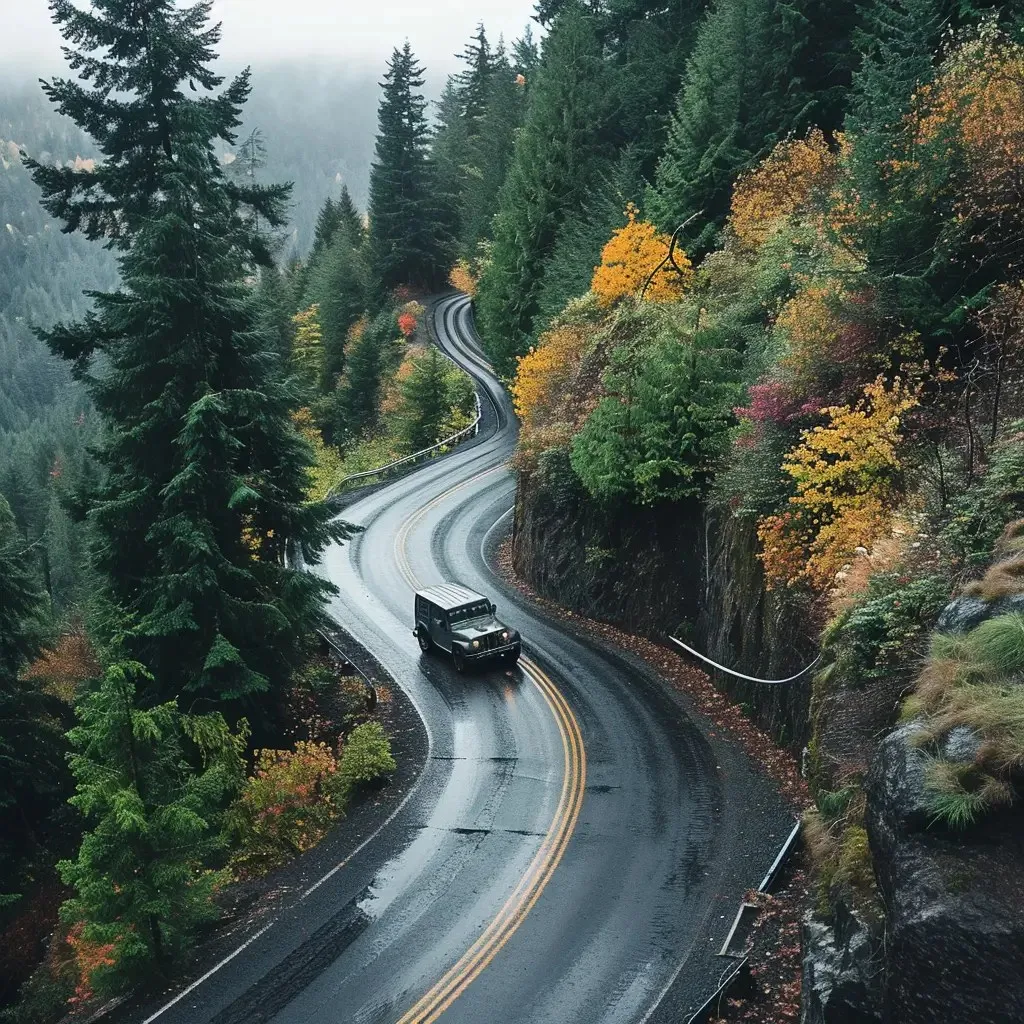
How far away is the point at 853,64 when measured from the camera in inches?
1312

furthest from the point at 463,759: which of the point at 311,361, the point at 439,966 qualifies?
the point at 311,361

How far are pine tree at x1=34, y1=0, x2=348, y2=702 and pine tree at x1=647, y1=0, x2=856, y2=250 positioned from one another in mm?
19881

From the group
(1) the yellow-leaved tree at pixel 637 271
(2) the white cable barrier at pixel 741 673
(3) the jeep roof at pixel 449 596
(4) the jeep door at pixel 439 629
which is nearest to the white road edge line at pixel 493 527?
(3) the jeep roof at pixel 449 596

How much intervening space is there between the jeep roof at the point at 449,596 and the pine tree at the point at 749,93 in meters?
17.7

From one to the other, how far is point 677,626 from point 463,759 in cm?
803

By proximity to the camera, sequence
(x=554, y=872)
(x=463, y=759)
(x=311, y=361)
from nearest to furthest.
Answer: (x=554, y=872), (x=463, y=759), (x=311, y=361)

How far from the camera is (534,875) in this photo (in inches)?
593

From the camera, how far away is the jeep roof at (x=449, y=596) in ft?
81.4

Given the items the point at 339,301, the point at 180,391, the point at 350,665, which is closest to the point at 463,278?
the point at 339,301

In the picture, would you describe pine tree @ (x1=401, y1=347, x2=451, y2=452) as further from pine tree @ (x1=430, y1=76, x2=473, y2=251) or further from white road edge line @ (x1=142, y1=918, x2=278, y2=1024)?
white road edge line @ (x1=142, y1=918, x2=278, y2=1024)

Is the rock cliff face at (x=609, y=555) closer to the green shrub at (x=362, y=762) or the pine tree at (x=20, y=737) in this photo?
the green shrub at (x=362, y=762)

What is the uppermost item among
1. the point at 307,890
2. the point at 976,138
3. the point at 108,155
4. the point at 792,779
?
the point at 108,155

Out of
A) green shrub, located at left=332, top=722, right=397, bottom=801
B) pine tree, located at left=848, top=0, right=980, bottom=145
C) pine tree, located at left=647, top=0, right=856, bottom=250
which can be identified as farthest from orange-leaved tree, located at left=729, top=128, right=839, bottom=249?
green shrub, located at left=332, top=722, right=397, bottom=801

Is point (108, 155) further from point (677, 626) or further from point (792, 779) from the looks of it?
point (792, 779)
